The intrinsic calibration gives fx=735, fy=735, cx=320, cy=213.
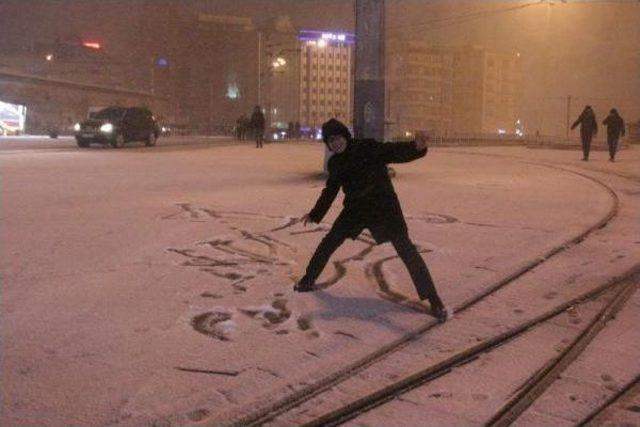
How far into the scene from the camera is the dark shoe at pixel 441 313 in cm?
545

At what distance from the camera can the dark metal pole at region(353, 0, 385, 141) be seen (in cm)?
1418

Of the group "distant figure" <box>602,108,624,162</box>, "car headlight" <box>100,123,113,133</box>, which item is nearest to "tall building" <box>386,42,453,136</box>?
"car headlight" <box>100,123,113,133</box>

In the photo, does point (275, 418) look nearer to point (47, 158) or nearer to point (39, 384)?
point (39, 384)

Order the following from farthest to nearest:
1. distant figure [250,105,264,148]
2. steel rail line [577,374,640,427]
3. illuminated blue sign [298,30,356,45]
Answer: illuminated blue sign [298,30,356,45] → distant figure [250,105,264,148] → steel rail line [577,374,640,427]

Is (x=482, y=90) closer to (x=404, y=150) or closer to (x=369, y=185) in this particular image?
(x=369, y=185)

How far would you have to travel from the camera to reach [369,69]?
46.7 ft

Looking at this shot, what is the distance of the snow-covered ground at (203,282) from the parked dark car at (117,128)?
1552 centimetres

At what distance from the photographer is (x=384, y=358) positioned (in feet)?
15.3

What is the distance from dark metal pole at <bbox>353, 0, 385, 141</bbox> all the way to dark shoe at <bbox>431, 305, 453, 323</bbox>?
888cm

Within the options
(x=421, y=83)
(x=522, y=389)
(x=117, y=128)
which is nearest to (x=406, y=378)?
(x=522, y=389)

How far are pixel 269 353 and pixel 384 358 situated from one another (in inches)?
28.8

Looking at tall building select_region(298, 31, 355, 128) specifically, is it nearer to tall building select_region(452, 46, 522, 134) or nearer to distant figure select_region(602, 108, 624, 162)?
tall building select_region(452, 46, 522, 134)

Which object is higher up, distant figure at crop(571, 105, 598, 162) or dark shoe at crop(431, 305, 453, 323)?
distant figure at crop(571, 105, 598, 162)

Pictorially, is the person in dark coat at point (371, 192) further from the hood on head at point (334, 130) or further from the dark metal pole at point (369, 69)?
the dark metal pole at point (369, 69)
